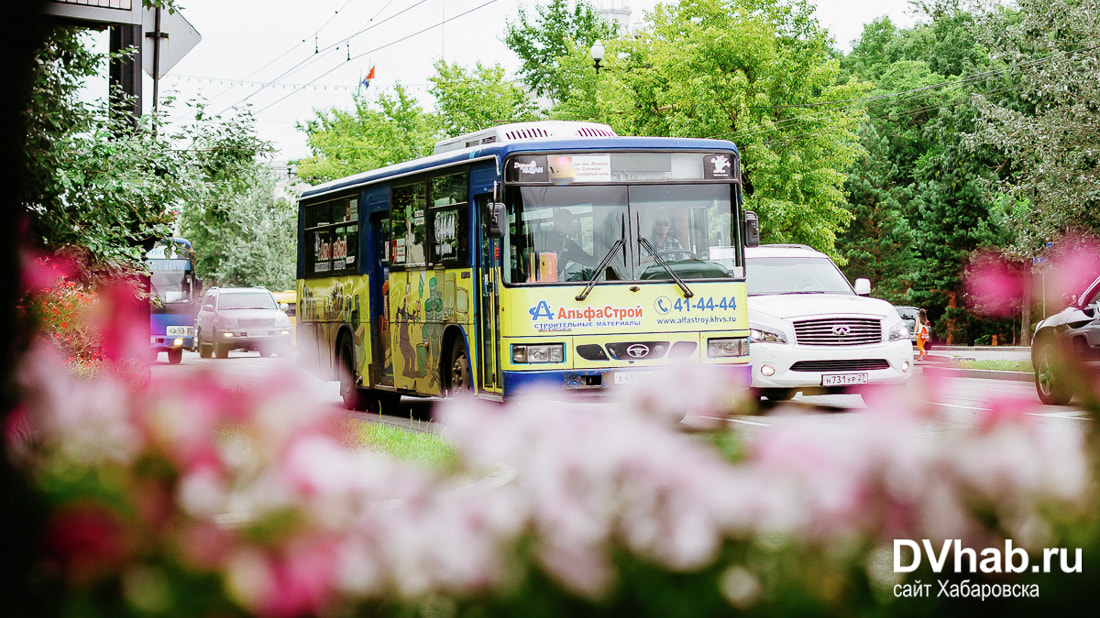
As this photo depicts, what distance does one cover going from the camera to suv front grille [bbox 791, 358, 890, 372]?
1474 cm

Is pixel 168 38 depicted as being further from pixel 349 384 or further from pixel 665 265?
pixel 665 265

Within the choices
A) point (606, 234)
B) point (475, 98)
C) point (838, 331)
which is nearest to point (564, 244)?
point (606, 234)

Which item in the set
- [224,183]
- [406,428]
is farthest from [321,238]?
[406,428]

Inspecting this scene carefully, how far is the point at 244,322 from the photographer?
128 ft

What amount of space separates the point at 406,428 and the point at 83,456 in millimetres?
10578

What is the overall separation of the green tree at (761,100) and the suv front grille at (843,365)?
20.5m

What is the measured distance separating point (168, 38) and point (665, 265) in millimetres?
5751

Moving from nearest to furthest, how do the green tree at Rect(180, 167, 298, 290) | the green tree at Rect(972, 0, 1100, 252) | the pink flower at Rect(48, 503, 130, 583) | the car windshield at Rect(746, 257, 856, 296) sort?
1. the pink flower at Rect(48, 503, 130, 583)
2. the car windshield at Rect(746, 257, 856, 296)
3. the green tree at Rect(972, 0, 1100, 252)
4. the green tree at Rect(180, 167, 298, 290)

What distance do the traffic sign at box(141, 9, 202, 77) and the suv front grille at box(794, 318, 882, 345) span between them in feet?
23.3

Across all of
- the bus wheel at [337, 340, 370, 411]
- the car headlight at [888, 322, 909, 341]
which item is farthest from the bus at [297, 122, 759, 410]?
the bus wheel at [337, 340, 370, 411]

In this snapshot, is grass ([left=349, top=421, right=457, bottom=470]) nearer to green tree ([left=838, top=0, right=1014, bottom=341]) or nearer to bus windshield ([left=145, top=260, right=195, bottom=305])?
bus windshield ([left=145, top=260, right=195, bottom=305])

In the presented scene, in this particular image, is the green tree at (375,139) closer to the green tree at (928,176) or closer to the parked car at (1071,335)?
the green tree at (928,176)

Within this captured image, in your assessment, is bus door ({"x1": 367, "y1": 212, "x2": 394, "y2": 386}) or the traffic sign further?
bus door ({"x1": 367, "y1": 212, "x2": 394, "y2": 386})

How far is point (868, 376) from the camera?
1496cm
